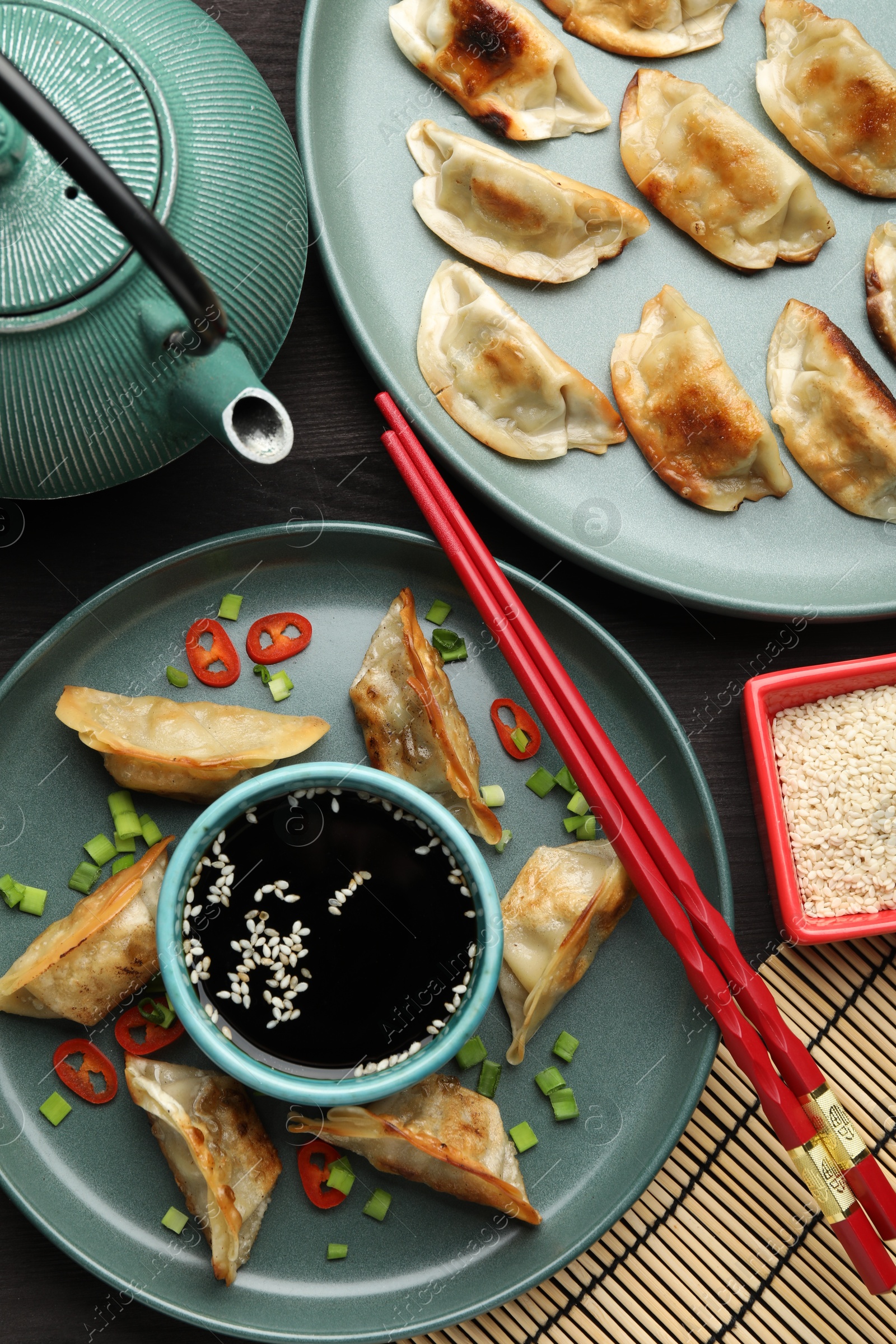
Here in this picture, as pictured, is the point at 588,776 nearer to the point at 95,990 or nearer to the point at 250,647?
the point at 250,647

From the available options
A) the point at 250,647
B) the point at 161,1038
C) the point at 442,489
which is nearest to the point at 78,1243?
the point at 161,1038

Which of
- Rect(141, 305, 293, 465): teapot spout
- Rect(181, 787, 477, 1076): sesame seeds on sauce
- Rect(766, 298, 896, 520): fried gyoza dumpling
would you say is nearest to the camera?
Rect(141, 305, 293, 465): teapot spout

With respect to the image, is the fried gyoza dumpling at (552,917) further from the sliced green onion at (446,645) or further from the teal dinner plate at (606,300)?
the teal dinner plate at (606,300)

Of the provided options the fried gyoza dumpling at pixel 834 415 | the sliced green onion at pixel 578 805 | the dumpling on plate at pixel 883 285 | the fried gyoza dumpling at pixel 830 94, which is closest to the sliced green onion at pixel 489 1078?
the sliced green onion at pixel 578 805

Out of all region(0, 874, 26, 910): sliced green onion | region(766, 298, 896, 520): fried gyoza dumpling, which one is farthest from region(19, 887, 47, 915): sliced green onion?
region(766, 298, 896, 520): fried gyoza dumpling

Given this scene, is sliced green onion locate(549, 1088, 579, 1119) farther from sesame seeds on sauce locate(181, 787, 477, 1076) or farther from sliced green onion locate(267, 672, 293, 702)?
sliced green onion locate(267, 672, 293, 702)

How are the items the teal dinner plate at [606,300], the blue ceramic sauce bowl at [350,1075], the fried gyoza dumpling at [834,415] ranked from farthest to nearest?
the fried gyoza dumpling at [834,415], the teal dinner plate at [606,300], the blue ceramic sauce bowl at [350,1075]
